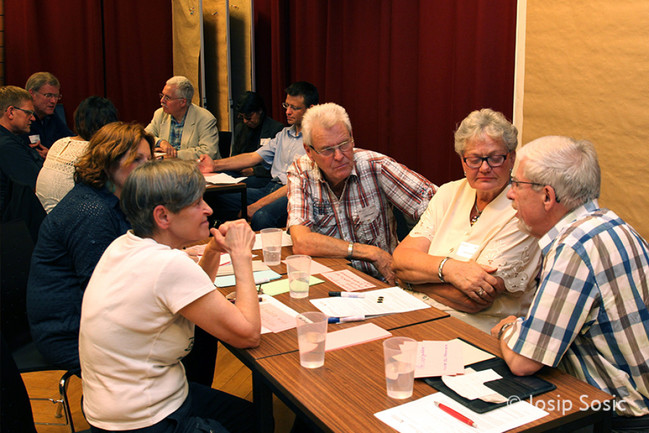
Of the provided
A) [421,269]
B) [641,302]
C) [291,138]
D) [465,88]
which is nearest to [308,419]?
[641,302]

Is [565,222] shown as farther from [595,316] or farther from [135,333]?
[135,333]

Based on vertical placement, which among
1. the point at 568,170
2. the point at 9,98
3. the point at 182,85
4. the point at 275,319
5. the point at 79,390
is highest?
the point at 182,85

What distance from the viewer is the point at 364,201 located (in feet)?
9.50

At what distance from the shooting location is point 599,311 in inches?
57.5

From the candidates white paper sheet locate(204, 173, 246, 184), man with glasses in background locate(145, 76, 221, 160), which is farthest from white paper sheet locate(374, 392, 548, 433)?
man with glasses in background locate(145, 76, 221, 160)

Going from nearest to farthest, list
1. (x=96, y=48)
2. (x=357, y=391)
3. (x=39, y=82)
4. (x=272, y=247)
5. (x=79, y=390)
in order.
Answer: (x=357, y=391), (x=272, y=247), (x=79, y=390), (x=39, y=82), (x=96, y=48)

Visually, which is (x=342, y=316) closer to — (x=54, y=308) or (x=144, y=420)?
(x=144, y=420)

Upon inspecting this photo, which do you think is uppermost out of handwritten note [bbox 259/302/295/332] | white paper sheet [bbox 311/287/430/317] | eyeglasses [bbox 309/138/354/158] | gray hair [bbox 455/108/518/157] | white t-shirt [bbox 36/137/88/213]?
gray hair [bbox 455/108/518/157]

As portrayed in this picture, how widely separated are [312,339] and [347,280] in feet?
2.43

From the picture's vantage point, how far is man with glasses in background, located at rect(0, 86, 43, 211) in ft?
14.1

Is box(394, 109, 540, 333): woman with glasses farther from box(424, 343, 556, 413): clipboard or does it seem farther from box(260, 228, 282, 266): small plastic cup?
box(424, 343, 556, 413): clipboard

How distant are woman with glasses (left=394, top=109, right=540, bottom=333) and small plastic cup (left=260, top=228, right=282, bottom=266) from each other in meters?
0.51

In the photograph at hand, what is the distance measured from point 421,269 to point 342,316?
1.82 feet

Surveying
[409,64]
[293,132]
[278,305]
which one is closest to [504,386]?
[278,305]
